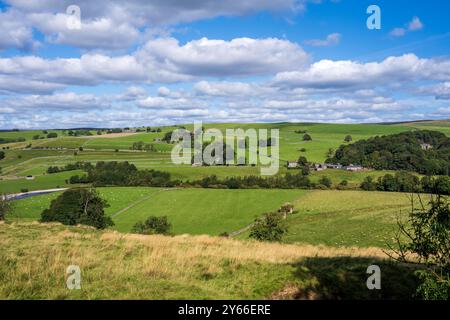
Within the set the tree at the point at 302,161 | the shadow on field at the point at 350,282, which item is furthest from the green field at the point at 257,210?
the tree at the point at 302,161

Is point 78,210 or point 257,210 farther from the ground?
point 78,210

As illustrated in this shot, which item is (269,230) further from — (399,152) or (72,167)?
(399,152)

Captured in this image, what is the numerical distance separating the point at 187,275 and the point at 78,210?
5622 centimetres

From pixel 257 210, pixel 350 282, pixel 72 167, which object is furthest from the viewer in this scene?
pixel 72 167

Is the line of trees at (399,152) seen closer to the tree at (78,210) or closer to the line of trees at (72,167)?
the line of trees at (72,167)

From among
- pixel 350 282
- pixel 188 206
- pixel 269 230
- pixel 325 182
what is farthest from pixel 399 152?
pixel 350 282

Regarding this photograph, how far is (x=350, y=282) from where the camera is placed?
37.1ft

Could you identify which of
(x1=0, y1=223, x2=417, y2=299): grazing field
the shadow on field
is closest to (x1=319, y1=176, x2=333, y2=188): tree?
(x1=0, y1=223, x2=417, y2=299): grazing field

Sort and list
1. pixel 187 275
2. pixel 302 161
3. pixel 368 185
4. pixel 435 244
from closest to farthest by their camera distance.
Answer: pixel 435 244, pixel 187 275, pixel 368 185, pixel 302 161

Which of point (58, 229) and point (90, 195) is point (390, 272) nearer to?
point (58, 229)

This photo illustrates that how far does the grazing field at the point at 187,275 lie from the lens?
396 inches

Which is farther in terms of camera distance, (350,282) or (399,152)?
(399,152)
